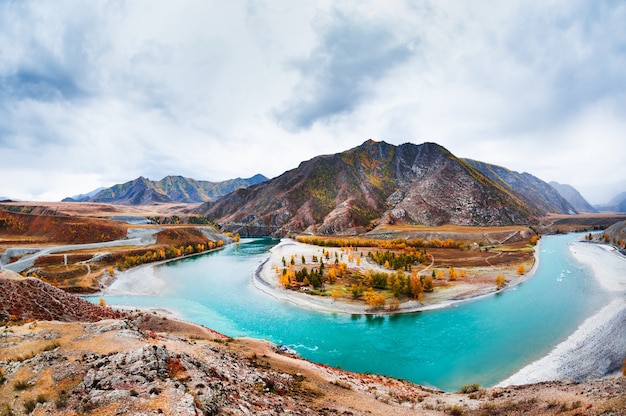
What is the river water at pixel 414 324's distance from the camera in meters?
36.6

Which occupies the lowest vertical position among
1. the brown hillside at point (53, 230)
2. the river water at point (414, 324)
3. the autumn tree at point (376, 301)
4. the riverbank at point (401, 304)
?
the river water at point (414, 324)

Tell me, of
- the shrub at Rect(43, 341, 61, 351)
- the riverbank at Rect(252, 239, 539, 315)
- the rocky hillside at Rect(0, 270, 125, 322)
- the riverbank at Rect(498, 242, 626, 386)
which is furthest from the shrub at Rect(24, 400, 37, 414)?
the riverbank at Rect(252, 239, 539, 315)

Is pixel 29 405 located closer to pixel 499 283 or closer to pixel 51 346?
pixel 51 346

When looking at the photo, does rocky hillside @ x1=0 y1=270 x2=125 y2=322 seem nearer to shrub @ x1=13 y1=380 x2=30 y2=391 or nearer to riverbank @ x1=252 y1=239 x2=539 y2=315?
shrub @ x1=13 y1=380 x2=30 y2=391

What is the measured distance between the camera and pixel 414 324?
48750 mm

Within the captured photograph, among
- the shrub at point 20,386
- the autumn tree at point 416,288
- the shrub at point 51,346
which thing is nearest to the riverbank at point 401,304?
the autumn tree at point 416,288

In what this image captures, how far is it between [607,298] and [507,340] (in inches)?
1314

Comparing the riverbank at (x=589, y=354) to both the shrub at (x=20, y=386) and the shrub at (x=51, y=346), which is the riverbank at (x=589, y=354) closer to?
the shrub at (x=20, y=386)

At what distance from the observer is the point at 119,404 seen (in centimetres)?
1257

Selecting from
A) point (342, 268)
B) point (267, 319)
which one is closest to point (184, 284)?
point (267, 319)

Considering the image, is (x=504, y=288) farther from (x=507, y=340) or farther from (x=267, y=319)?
(x=267, y=319)

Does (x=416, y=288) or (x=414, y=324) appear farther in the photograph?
(x=416, y=288)

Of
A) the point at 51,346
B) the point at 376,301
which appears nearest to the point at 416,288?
the point at 376,301

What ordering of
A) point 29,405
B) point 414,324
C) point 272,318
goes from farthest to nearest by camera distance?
point 272,318
point 414,324
point 29,405
